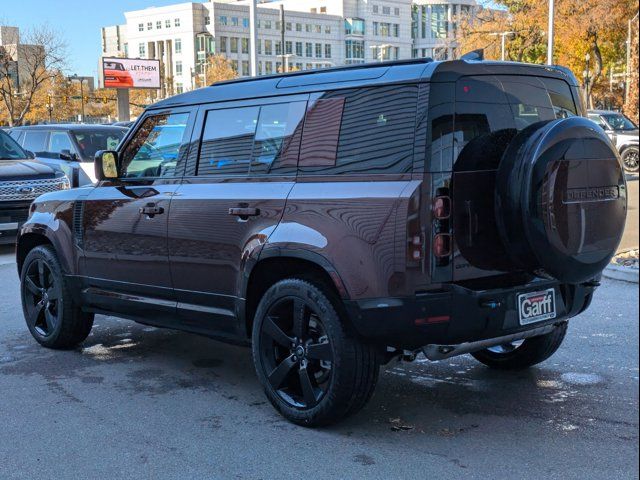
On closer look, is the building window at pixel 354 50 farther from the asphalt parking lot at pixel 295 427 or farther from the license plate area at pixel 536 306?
the license plate area at pixel 536 306

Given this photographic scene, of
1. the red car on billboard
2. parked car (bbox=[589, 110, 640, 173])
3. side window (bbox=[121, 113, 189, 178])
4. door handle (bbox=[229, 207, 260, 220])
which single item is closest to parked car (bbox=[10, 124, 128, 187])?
side window (bbox=[121, 113, 189, 178])

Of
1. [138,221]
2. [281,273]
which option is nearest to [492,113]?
[281,273]

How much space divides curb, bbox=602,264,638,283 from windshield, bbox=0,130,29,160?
977 cm

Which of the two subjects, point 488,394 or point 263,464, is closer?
point 263,464

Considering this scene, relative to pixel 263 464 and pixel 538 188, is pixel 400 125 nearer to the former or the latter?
pixel 538 188

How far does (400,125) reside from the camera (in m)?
4.17

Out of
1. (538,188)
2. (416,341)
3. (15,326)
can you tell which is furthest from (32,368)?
(538,188)

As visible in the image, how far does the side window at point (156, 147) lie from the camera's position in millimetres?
5500

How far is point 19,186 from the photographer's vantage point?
482 inches

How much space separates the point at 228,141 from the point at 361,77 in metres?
1.13

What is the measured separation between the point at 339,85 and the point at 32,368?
3.25 metres

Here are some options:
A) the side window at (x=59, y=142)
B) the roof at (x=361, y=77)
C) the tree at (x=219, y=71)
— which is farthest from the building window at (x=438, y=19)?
the roof at (x=361, y=77)

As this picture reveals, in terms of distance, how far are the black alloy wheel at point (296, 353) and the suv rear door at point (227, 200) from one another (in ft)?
1.12

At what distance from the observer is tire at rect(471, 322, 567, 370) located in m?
5.42
